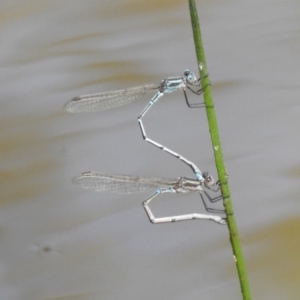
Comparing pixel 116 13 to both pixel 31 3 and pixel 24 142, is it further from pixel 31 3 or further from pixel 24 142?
pixel 24 142

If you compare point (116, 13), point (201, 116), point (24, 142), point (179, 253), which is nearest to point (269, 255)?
point (179, 253)

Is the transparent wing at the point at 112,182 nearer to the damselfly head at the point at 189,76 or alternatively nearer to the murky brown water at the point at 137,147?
the damselfly head at the point at 189,76

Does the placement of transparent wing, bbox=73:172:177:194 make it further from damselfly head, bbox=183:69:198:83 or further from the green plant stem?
the green plant stem

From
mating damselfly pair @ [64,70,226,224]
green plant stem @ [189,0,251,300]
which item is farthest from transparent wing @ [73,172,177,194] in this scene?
green plant stem @ [189,0,251,300]

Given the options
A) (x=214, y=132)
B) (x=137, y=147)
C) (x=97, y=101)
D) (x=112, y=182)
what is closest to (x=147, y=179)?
(x=112, y=182)

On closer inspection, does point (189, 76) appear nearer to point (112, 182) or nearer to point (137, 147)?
point (112, 182)

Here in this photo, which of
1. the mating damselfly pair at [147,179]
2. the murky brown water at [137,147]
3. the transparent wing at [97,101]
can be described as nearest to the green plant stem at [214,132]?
the mating damselfly pair at [147,179]
